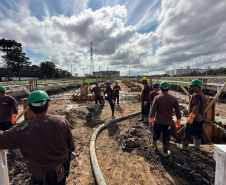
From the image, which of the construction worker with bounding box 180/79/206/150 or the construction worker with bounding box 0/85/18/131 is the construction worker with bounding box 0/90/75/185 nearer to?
the construction worker with bounding box 0/85/18/131

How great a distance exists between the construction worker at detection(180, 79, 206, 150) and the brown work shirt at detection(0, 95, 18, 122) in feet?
17.5

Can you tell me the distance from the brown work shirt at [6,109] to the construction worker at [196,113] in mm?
5319

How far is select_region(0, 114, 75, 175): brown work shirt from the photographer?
51.4 inches

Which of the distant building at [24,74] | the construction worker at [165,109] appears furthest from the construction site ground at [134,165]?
the distant building at [24,74]

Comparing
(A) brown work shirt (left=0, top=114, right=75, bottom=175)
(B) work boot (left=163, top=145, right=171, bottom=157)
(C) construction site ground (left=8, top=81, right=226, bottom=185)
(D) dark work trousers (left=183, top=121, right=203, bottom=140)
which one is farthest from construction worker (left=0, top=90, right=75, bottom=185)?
(D) dark work trousers (left=183, top=121, right=203, bottom=140)

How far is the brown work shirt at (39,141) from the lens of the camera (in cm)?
130

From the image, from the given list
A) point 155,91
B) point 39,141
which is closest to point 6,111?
point 39,141

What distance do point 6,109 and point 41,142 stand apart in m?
3.32

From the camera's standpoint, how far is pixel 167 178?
2.69 metres

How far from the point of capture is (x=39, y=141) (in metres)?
1.37

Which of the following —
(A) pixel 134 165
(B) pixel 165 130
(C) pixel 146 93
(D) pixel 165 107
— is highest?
(C) pixel 146 93

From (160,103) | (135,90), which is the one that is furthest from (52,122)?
(135,90)

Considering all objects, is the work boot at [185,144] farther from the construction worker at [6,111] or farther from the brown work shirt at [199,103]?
the construction worker at [6,111]

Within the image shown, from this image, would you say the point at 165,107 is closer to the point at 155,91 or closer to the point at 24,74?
the point at 155,91
